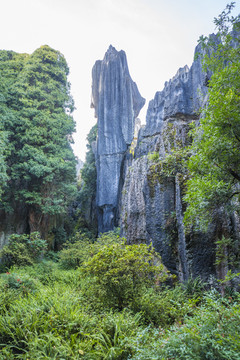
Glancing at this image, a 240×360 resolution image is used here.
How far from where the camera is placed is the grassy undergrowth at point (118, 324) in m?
2.28

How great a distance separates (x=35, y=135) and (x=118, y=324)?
36.5 feet

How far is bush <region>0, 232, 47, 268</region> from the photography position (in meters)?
9.41

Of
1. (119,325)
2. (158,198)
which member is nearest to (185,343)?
(119,325)

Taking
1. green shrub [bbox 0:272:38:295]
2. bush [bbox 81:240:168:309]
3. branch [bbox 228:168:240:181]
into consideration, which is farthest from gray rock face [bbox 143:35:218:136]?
green shrub [bbox 0:272:38:295]

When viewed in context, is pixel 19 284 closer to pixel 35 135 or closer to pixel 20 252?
pixel 20 252

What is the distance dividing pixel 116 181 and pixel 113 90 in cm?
1015

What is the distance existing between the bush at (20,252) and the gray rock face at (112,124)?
7771 millimetres

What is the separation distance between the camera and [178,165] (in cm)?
677

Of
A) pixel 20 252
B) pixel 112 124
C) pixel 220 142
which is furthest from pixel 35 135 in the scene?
pixel 220 142

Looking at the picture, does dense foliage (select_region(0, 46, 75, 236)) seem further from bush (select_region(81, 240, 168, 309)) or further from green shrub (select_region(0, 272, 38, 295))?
bush (select_region(81, 240, 168, 309))

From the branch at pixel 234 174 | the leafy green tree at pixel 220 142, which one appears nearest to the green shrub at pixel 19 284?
the leafy green tree at pixel 220 142

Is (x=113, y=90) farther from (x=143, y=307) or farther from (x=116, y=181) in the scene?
(x=143, y=307)

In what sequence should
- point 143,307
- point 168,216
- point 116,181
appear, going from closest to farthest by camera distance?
1. point 143,307
2. point 168,216
3. point 116,181

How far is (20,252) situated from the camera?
378 inches
